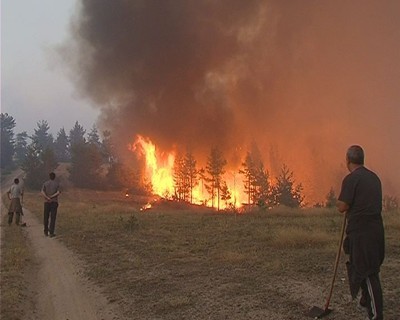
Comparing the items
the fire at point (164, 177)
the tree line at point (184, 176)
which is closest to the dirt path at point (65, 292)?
the tree line at point (184, 176)

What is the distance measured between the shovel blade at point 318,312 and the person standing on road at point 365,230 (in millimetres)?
618

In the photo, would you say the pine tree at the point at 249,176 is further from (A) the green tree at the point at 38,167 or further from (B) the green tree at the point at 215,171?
(A) the green tree at the point at 38,167

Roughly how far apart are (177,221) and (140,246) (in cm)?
578

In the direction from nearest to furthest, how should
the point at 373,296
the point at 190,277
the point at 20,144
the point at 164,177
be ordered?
1. the point at 373,296
2. the point at 190,277
3. the point at 164,177
4. the point at 20,144

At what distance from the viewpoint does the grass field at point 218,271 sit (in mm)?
5578

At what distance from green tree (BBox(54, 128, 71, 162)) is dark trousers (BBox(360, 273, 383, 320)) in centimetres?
10516

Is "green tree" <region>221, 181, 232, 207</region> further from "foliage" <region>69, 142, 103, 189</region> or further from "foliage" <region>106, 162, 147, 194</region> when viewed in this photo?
"foliage" <region>69, 142, 103, 189</region>

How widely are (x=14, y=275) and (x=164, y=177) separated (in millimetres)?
45499

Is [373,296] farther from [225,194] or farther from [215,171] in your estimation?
[225,194]

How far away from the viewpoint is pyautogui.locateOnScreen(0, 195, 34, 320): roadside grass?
594 centimetres

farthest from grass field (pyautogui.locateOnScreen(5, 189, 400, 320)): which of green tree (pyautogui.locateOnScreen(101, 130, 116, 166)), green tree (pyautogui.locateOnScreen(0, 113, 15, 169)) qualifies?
green tree (pyautogui.locateOnScreen(0, 113, 15, 169))

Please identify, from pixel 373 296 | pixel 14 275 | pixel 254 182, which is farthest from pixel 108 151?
pixel 373 296

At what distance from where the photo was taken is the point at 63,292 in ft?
22.8

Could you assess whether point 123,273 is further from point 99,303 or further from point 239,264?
point 239,264
